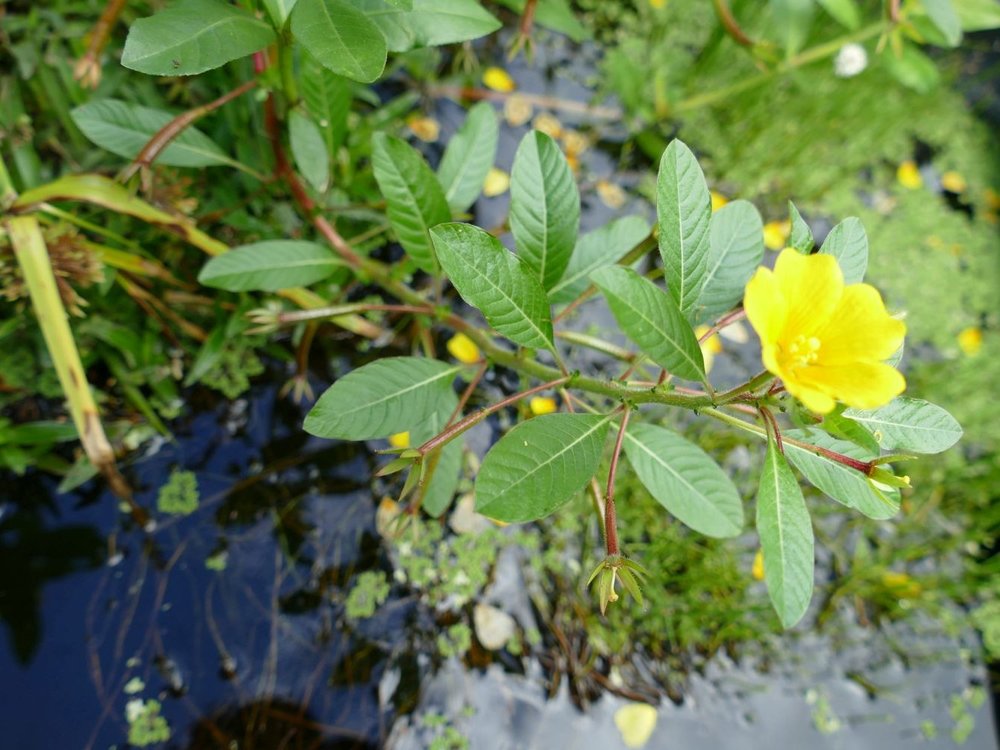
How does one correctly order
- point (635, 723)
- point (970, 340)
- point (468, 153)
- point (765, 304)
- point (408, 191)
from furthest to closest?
point (970, 340) → point (635, 723) → point (468, 153) → point (408, 191) → point (765, 304)

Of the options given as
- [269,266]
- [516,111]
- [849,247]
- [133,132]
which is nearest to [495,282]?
[849,247]

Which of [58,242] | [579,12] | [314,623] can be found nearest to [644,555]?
[314,623]

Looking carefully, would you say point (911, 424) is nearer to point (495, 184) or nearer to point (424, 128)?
point (495, 184)

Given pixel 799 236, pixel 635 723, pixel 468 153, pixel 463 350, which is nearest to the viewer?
pixel 799 236

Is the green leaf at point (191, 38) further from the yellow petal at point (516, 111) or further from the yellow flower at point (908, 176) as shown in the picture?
the yellow flower at point (908, 176)

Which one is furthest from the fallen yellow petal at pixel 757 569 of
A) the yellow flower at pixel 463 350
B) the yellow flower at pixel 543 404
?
the yellow flower at pixel 463 350

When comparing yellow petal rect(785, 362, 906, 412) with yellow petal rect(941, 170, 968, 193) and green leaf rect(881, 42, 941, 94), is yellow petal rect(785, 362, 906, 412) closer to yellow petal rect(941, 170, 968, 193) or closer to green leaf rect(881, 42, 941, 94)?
green leaf rect(881, 42, 941, 94)

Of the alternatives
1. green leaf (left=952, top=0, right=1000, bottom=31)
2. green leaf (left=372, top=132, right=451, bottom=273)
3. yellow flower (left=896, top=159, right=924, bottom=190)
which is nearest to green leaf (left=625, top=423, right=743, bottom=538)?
green leaf (left=372, top=132, right=451, bottom=273)
